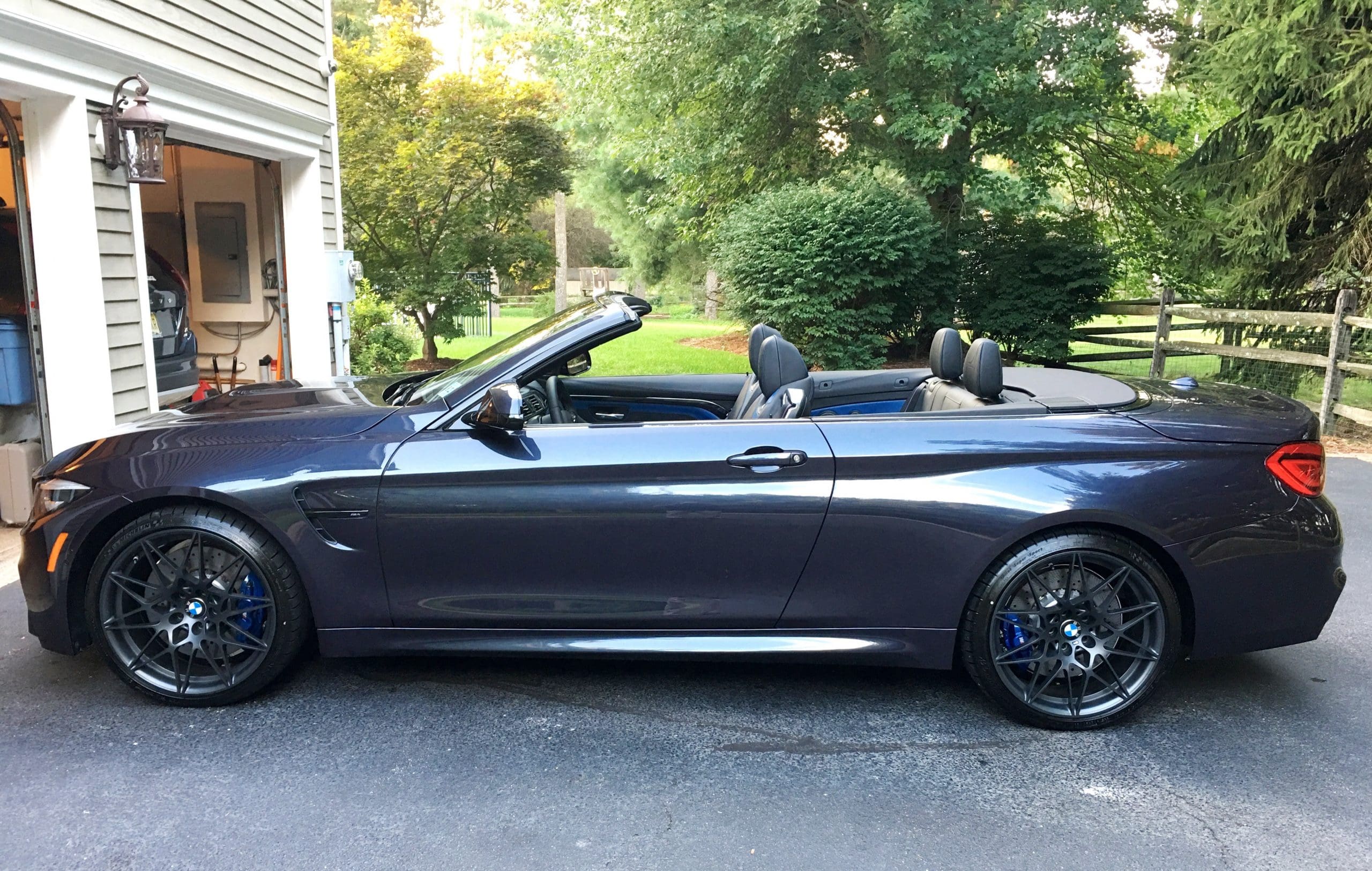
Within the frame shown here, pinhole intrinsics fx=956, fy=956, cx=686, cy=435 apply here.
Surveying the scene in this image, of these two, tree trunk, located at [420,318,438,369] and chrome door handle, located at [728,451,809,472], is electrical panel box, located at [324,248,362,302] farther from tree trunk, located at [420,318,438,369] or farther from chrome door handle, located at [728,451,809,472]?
chrome door handle, located at [728,451,809,472]

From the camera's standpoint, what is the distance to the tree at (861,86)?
39.8ft

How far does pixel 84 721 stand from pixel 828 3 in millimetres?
12748

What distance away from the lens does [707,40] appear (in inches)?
509

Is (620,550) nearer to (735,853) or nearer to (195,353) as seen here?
(735,853)

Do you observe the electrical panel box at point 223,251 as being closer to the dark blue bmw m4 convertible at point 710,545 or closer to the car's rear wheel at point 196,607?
the dark blue bmw m4 convertible at point 710,545

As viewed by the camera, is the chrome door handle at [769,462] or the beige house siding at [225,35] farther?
the beige house siding at [225,35]

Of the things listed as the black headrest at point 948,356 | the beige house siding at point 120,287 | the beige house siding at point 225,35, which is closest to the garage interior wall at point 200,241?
the beige house siding at point 225,35

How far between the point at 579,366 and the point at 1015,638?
2168 mm

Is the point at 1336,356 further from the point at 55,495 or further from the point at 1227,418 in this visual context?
the point at 55,495

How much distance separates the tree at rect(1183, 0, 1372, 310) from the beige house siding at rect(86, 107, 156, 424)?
9626 mm

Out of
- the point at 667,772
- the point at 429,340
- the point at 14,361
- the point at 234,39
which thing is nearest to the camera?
the point at 667,772

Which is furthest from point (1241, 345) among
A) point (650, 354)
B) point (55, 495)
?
point (55, 495)

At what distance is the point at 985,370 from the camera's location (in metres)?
3.46

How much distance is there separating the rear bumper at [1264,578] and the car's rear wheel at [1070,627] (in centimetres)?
10
